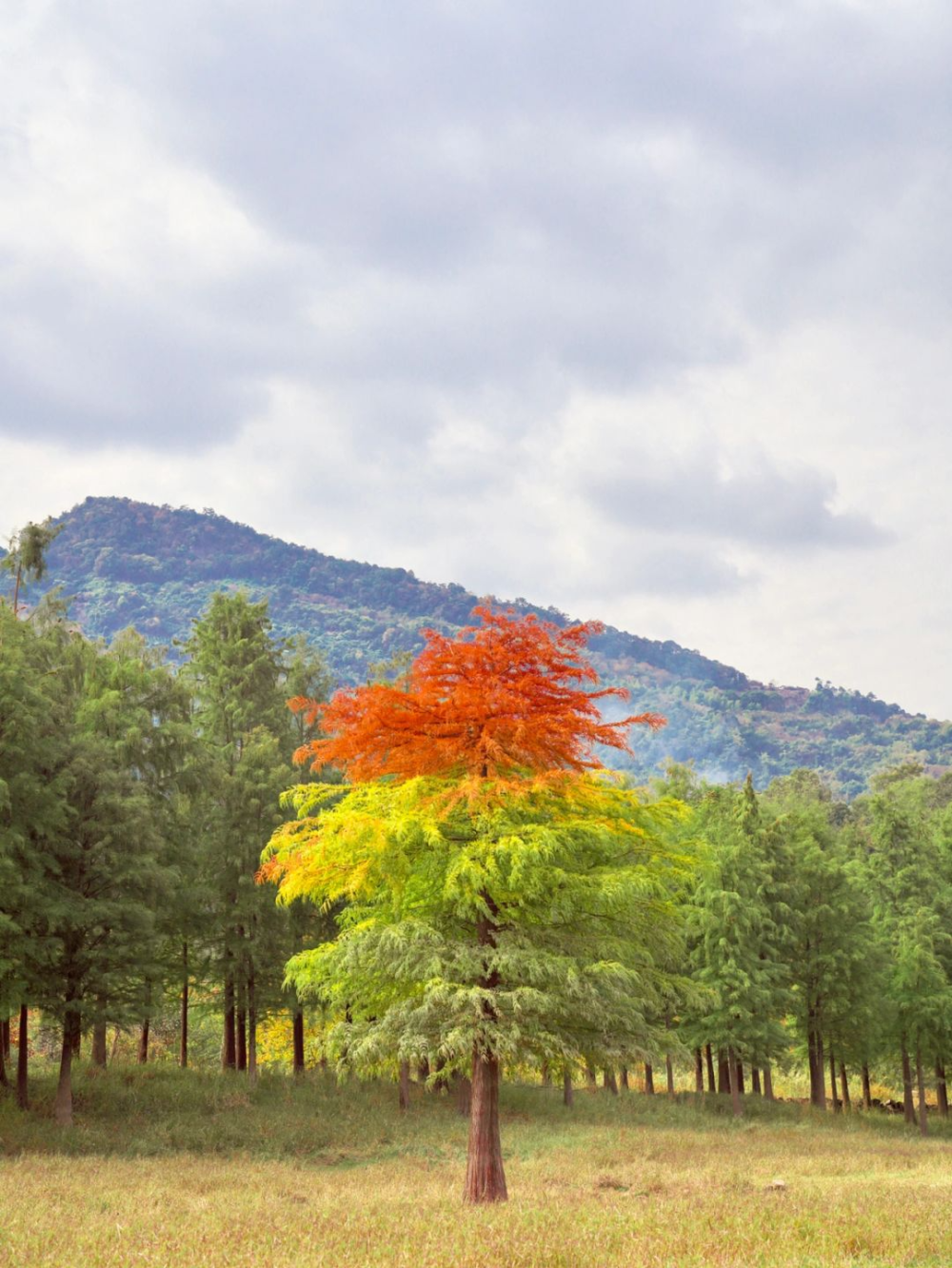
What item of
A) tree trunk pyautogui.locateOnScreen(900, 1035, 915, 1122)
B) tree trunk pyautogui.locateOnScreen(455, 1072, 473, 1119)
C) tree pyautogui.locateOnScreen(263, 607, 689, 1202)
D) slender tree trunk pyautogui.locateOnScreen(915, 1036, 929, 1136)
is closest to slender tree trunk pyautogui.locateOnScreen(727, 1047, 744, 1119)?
slender tree trunk pyautogui.locateOnScreen(915, 1036, 929, 1136)

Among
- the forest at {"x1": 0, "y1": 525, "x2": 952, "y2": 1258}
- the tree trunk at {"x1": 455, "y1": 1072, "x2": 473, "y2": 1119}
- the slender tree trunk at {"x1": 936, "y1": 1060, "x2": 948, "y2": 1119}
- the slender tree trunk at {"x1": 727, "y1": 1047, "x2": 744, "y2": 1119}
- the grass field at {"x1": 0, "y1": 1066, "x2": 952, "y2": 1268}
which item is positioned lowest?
the slender tree trunk at {"x1": 936, "y1": 1060, "x2": 948, "y2": 1119}

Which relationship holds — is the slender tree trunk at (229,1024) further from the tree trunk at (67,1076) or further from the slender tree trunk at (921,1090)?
the slender tree trunk at (921,1090)

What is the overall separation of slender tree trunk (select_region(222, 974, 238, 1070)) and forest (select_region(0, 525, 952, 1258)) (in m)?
0.11

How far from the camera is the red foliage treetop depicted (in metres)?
16.0

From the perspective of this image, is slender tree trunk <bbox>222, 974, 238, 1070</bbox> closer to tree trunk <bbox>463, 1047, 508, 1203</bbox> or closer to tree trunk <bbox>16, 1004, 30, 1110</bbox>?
tree trunk <bbox>16, 1004, 30, 1110</bbox>

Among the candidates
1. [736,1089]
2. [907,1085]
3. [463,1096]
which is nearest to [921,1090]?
[907,1085]

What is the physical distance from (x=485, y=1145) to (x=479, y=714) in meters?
6.89

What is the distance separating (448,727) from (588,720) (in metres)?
2.30

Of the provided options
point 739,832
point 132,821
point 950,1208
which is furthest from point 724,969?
point 950,1208

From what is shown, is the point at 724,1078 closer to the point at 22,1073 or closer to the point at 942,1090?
the point at 942,1090

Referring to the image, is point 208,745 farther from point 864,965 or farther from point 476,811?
point 864,965

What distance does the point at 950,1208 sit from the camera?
13102 mm

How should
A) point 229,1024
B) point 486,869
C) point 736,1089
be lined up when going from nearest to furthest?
1. point 486,869
2. point 229,1024
3. point 736,1089

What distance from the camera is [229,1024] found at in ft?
120
